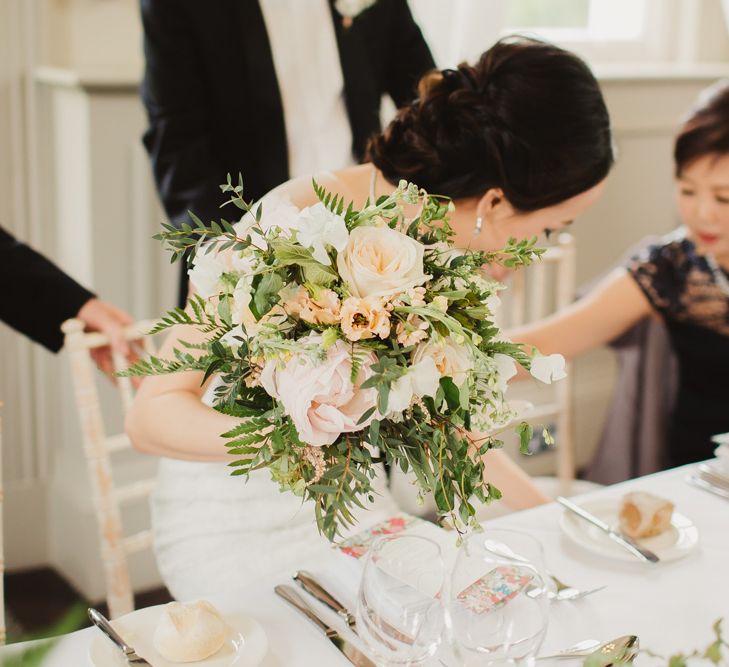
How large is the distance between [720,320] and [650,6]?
200 centimetres

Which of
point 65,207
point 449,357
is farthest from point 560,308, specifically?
point 449,357

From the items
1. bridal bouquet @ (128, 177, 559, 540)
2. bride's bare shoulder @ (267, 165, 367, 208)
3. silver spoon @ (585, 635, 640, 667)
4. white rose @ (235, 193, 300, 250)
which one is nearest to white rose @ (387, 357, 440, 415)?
bridal bouquet @ (128, 177, 559, 540)

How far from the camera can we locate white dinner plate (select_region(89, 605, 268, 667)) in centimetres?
107

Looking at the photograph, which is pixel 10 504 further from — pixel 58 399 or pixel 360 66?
pixel 360 66

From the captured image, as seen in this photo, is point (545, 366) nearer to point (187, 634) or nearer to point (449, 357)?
point (449, 357)

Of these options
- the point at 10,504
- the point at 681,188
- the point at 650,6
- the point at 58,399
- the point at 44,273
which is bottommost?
the point at 10,504

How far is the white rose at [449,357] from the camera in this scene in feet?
3.06

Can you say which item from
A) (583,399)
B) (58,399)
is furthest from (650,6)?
(58,399)

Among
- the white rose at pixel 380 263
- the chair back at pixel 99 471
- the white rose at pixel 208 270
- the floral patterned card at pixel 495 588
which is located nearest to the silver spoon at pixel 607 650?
the floral patterned card at pixel 495 588

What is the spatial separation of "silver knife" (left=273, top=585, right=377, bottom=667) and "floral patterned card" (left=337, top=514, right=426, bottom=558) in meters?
0.11

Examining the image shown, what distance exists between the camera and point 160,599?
2.83 m

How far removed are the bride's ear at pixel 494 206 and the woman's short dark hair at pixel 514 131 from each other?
0.04 feet

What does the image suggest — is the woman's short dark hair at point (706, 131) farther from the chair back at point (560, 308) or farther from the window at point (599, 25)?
the window at point (599, 25)

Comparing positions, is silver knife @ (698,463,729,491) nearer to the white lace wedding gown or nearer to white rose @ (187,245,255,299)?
the white lace wedding gown
